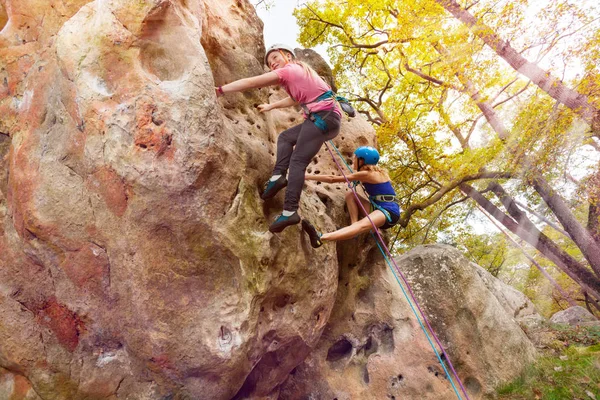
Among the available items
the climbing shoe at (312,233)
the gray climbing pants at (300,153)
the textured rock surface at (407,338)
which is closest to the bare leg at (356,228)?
the climbing shoe at (312,233)

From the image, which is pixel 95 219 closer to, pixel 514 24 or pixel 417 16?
pixel 514 24

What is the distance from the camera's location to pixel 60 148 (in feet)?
12.9

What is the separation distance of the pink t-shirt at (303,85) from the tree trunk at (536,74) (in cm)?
560

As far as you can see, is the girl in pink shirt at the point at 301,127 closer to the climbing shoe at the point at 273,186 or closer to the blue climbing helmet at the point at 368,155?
the climbing shoe at the point at 273,186

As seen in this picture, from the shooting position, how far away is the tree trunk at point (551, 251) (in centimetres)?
922

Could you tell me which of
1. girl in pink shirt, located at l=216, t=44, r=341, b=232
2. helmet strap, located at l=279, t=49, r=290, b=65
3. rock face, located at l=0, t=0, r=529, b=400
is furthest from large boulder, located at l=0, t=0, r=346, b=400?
helmet strap, located at l=279, t=49, r=290, b=65

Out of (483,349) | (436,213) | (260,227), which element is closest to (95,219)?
(260,227)

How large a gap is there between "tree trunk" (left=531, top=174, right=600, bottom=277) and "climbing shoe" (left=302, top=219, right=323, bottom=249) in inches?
263

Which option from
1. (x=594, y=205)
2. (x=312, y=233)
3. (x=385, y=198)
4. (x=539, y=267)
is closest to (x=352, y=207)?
(x=385, y=198)

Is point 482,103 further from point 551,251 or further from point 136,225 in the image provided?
point 136,225

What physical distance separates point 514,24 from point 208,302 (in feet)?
25.9

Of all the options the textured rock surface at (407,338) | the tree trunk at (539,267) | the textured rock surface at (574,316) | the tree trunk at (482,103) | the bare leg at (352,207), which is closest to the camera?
the textured rock surface at (407,338)

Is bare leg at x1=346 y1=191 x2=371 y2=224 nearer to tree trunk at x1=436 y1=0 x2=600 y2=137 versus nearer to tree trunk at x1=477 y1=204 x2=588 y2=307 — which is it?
tree trunk at x1=436 y1=0 x2=600 y2=137

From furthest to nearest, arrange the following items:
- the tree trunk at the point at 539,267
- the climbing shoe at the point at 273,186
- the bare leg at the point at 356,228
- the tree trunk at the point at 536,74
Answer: the tree trunk at the point at 539,267 → the tree trunk at the point at 536,74 → the bare leg at the point at 356,228 → the climbing shoe at the point at 273,186
